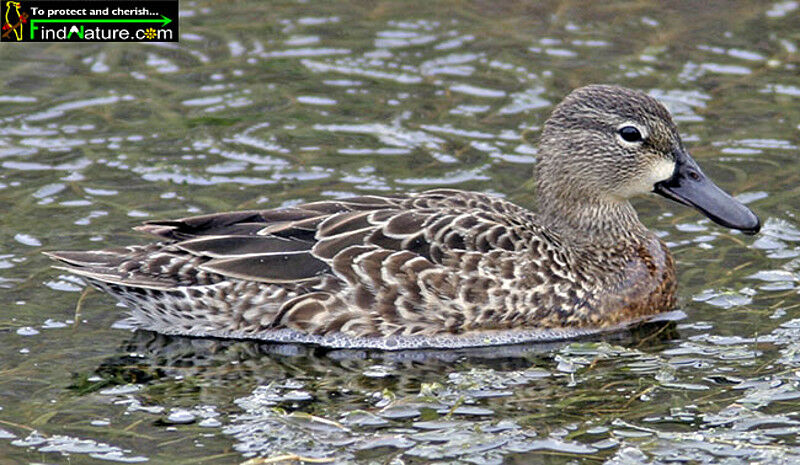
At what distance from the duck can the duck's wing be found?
10mm

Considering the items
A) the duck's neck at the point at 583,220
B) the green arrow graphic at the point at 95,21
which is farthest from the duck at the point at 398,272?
the green arrow graphic at the point at 95,21

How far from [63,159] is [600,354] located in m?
5.39

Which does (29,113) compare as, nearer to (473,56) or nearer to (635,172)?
(473,56)

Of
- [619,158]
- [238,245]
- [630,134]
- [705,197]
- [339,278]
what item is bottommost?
[339,278]

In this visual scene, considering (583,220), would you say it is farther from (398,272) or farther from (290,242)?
(290,242)

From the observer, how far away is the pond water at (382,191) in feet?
28.3

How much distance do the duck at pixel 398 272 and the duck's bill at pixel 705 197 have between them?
0.03 ft

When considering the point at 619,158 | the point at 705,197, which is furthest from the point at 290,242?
the point at 705,197

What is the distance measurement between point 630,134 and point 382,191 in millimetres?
2456

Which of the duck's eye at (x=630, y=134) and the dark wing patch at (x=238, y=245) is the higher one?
the duck's eye at (x=630, y=134)

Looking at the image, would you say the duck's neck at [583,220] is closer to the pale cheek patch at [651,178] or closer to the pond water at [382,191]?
the pale cheek patch at [651,178]

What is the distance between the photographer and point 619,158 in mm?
10797

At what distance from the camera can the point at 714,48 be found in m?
15.2

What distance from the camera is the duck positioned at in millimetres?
10062
